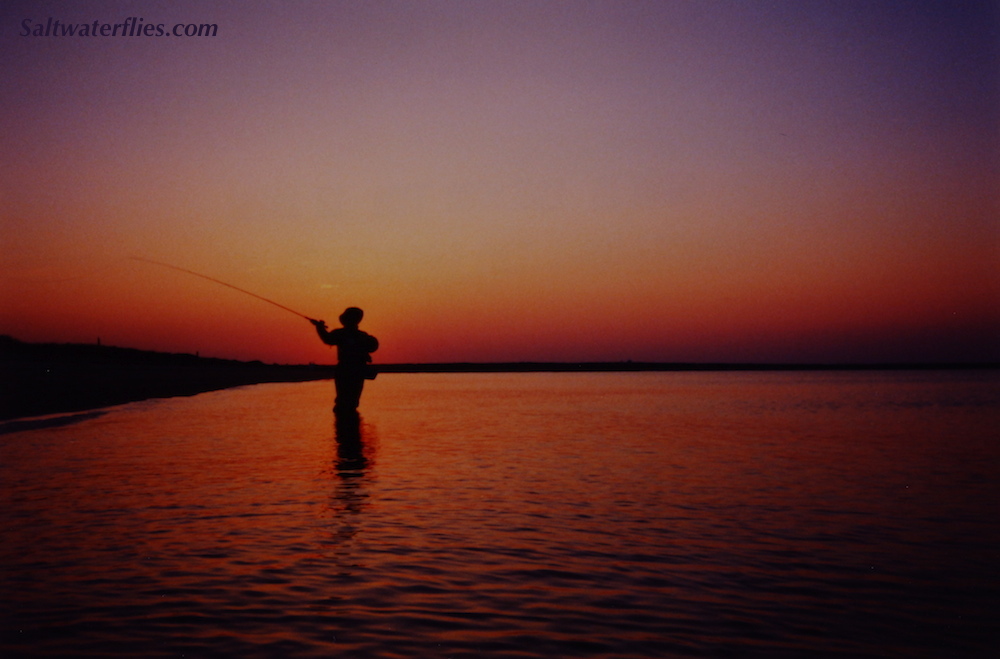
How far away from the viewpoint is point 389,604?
6.48m

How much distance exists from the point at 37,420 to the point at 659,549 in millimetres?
22110

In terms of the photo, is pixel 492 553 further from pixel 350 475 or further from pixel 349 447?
pixel 349 447

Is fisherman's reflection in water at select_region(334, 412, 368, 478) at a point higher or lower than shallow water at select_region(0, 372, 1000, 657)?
higher

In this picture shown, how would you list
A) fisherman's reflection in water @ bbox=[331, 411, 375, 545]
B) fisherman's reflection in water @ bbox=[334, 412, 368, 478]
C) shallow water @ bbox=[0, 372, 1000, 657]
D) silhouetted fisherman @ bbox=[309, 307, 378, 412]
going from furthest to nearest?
silhouetted fisherman @ bbox=[309, 307, 378, 412]
fisherman's reflection in water @ bbox=[334, 412, 368, 478]
fisherman's reflection in water @ bbox=[331, 411, 375, 545]
shallow water @ bbox=[0, 372, 1000, 657]

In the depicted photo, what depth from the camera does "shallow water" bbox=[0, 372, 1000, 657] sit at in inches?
228

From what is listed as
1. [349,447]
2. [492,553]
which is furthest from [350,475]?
[492,553]

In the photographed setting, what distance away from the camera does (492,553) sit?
27.2 feet

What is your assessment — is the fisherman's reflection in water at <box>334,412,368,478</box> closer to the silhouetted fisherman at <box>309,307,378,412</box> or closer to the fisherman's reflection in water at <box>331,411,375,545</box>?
the fisherman's reflection in water at <box>331,411,375,545</box>

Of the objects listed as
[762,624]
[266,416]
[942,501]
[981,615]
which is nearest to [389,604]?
[762,624]

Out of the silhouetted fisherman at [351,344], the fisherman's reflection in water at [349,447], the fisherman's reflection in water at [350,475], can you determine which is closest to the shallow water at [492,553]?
the fisherman's reflection in water at [350,475]

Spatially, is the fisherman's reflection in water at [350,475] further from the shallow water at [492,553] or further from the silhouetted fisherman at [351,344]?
the silhouetted fisherman at [351,344]

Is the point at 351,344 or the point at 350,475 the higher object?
the point at 351,344

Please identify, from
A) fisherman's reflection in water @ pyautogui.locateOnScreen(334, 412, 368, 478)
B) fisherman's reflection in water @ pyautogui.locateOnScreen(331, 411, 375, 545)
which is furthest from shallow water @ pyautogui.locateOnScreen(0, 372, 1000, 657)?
fisherman's reflection in water @ pyautogui.locateOnScreen(334, 412, 368, 478)

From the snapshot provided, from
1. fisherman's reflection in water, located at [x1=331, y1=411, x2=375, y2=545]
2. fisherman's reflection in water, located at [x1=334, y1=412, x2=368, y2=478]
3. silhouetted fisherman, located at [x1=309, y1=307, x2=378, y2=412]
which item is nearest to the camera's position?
fisherman's reflection in water, located at [x1=331, y1=411, x2=375, y2=545]
